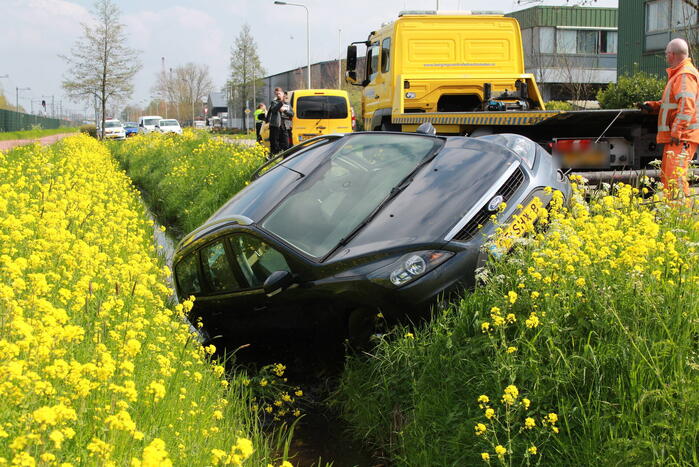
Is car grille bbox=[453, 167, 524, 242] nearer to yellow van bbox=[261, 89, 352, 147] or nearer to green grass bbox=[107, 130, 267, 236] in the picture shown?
green grass bbox=[107, 130, 267, 236]

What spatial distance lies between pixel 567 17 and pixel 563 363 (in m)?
56.1

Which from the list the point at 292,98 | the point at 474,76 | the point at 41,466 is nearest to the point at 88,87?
the point at 292,98

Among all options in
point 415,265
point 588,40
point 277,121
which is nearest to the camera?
point 415,265

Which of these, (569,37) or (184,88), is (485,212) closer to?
(569,37)

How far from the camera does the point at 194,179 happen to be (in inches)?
577

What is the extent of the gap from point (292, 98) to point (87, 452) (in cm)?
2103

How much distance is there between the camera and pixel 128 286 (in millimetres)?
5180

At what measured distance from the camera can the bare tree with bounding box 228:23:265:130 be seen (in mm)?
74188

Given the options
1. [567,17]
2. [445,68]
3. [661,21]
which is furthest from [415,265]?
[567,17]

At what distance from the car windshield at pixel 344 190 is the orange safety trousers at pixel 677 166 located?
71.5 inches

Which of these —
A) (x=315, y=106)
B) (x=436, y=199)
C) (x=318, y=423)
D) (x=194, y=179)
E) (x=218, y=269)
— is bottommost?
(x=318, y=423)

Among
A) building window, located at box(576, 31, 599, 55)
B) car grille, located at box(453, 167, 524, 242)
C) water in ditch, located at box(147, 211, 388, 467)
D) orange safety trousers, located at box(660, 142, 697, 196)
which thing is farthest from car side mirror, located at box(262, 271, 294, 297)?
building window, located at box(576, 31, 599, 55)

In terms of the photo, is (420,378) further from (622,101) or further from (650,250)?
(622,101)

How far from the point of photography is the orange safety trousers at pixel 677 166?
5773 mm
